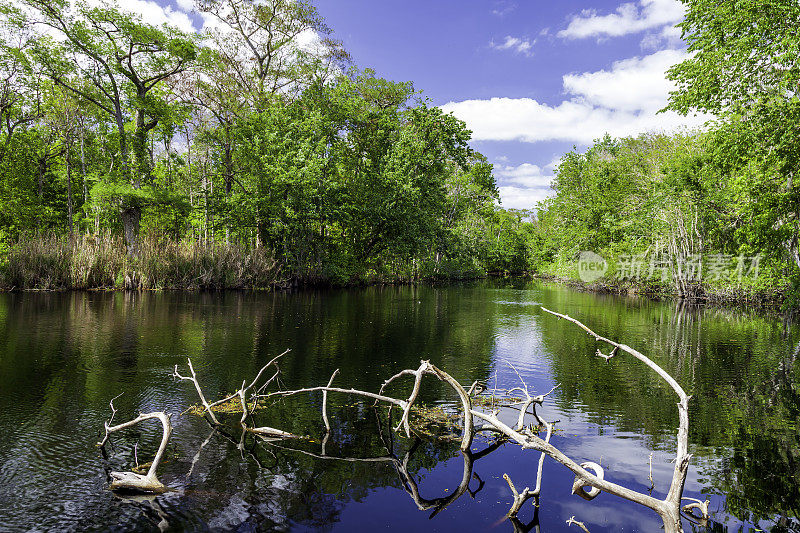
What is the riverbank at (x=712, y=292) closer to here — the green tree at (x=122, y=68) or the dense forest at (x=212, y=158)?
the dense forest at (x=212, y=158)

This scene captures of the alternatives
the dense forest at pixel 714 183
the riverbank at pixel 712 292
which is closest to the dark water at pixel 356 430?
the dense forest at pixel 714 183

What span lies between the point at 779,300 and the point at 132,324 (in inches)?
1356

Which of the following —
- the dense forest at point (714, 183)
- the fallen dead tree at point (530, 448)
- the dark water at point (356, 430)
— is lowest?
the dark water at point (356, 430)

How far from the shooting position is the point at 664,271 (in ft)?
109

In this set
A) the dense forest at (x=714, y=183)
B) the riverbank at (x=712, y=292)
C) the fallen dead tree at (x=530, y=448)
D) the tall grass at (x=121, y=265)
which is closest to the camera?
the fallen dead tree at (x=530, y=448)

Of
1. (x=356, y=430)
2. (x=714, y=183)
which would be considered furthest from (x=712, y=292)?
(x=356, y=430)

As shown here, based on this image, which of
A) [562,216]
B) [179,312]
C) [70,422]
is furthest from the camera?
[562,216]

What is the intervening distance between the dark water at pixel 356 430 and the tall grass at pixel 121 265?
1001 cm

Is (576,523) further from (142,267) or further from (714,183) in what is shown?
(714,183)

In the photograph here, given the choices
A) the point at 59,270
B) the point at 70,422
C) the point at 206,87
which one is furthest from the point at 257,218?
the point at 70,422

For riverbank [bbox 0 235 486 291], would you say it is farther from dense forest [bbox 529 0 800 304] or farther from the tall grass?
dense forest [bbox 529 0 800 304]

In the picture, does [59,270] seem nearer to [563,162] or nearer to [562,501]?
[562,501]

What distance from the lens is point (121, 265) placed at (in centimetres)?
2641

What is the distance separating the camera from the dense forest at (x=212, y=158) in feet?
91.0
